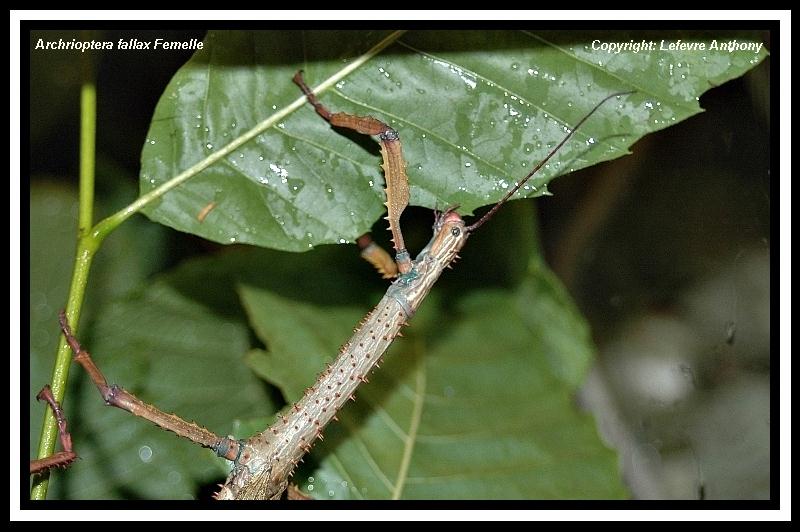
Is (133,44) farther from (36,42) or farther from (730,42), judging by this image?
(730,42)

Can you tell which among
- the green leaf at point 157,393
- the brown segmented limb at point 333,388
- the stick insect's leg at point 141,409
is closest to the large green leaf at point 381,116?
the brown segmented limb at point 333,388

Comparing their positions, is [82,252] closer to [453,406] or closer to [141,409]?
[141,409]

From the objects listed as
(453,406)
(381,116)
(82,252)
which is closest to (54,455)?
(82,252)

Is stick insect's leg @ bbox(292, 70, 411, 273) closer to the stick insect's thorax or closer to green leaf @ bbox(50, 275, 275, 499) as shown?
the stick insect's thorax
